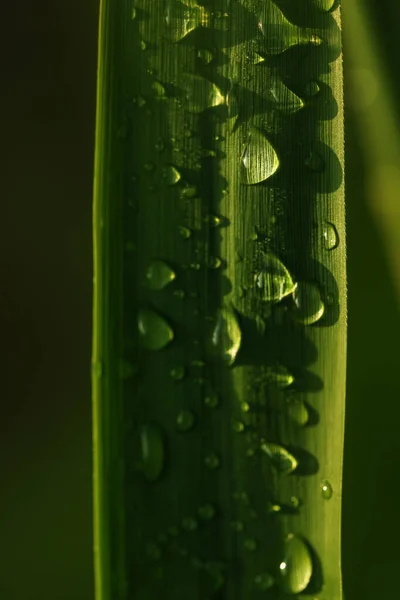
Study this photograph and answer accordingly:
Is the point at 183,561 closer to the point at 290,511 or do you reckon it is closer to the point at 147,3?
the point at 290,511

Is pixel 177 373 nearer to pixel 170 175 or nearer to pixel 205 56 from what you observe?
pixel 170 175

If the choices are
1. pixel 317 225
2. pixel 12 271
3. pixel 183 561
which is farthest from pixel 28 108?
pixel 183 561

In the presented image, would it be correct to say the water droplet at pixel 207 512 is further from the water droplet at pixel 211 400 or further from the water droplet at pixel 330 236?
the water droplet at pixel 330 236

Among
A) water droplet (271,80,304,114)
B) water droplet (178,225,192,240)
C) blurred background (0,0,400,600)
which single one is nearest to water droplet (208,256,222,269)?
water droplet (178,225,192,240)

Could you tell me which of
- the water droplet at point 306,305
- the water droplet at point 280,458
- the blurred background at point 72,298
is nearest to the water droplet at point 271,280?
the water droplet at point 306,305

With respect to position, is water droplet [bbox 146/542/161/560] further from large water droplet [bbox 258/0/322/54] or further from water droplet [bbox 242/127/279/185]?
large water droplet [bbox 258/0/322/54]

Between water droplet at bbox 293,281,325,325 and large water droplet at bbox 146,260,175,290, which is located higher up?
large water droplet at bbox 146,260,175,290
